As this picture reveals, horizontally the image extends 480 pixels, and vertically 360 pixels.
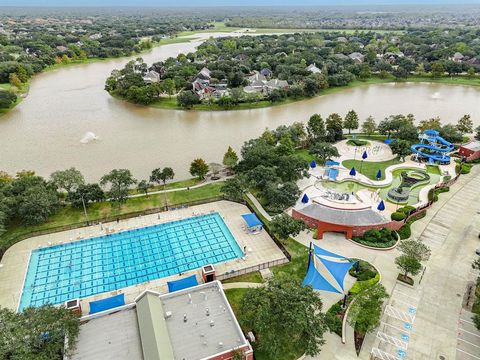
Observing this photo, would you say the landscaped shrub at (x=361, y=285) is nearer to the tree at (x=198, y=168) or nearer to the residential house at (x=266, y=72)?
the tree at (x=198, y=168)

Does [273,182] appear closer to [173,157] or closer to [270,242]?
[270,242]

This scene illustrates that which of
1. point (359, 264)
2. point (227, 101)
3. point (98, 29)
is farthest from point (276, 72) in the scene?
point (98, 29)

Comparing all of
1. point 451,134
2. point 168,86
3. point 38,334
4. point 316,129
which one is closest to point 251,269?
point 38,334

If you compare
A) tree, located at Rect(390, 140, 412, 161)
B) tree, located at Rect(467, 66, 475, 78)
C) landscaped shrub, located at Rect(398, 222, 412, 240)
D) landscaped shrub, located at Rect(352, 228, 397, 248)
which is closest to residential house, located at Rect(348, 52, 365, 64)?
tree, located at Rect(467, 66, 475, 78)

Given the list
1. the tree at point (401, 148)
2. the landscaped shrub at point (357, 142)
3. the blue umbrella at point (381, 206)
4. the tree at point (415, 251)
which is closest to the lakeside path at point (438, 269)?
the tree at point (415, 251)

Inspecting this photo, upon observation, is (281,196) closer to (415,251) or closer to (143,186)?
(415,251)

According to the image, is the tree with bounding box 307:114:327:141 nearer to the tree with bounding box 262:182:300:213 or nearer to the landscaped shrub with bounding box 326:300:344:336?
the tree with bounding box 262:182:300:213
